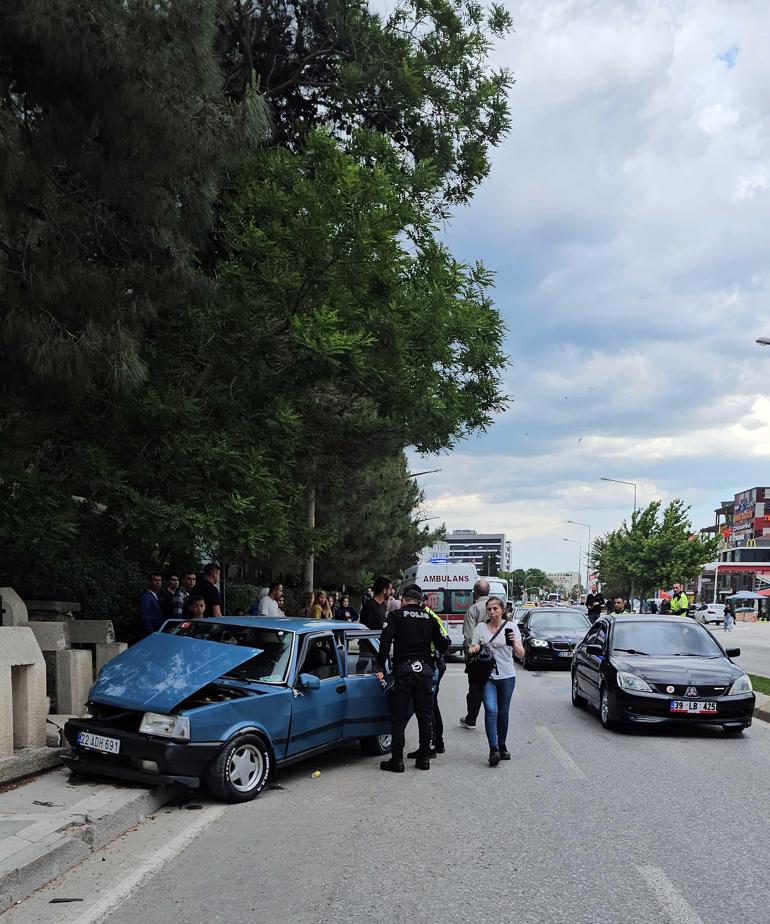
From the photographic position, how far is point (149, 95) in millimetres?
7781

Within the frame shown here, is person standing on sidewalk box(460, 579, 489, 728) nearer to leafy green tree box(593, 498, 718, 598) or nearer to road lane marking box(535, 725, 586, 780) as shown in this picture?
road lane marking box(535, 725, 586, 780)

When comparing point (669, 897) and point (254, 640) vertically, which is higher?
point (254, 640)

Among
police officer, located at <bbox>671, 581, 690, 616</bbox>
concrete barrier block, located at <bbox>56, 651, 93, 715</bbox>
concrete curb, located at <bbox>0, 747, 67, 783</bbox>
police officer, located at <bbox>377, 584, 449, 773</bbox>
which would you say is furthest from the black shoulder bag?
police officer, located at <bbox>671, 581, 690, 616</bbox>

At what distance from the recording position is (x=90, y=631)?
12.1 metres

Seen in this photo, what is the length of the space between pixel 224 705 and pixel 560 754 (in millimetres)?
4080

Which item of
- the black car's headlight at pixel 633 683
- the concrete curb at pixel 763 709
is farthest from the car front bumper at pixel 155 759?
the concrete curb at pixel 763 709

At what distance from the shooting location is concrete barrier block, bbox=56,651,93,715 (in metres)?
10.3

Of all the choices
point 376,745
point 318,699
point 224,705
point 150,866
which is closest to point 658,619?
point 376,745

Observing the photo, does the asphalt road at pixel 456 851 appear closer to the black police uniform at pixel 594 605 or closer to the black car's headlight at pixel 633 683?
the black car's headlight at pixel 633 683

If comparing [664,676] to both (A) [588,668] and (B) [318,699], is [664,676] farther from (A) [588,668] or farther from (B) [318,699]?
(B) [318,699]

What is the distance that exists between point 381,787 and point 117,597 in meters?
6.99

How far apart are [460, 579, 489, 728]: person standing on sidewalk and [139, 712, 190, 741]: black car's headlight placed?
3855 mm

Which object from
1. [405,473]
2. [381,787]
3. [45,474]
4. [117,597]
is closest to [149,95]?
A: [45,474]

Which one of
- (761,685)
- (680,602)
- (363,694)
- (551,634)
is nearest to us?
(363,694)
